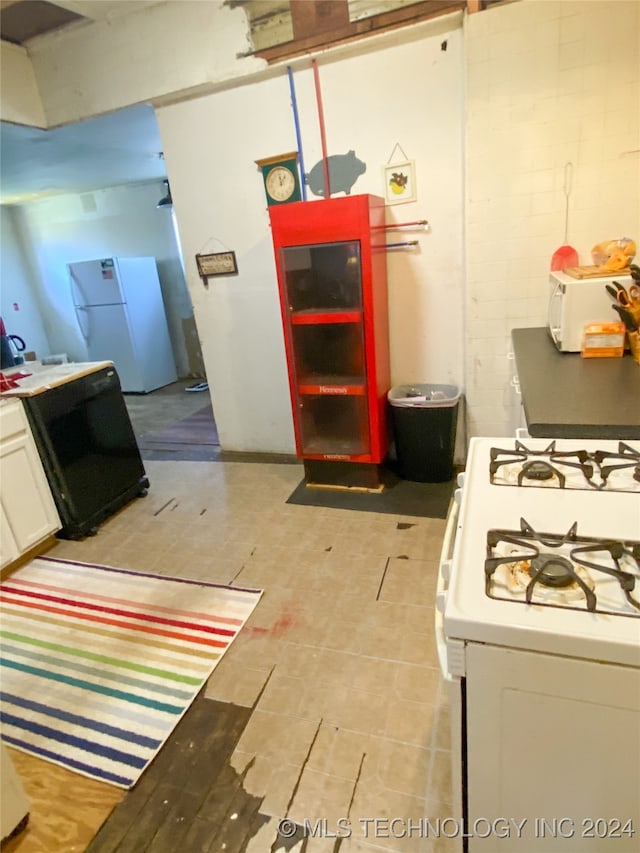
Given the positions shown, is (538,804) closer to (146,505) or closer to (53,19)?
(146,505)

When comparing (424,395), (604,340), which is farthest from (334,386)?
(604,340)

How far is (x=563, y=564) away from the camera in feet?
2.72

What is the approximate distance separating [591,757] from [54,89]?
4.29 metres

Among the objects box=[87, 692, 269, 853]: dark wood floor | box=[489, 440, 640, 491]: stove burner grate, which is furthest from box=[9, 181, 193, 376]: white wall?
box=[489, 440, 640, 491]: stove burner grate

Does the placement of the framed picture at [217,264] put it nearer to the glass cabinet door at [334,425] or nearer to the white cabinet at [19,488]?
the glass cabinet door at [334,425]

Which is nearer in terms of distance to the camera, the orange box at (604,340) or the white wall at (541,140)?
the orange box at (604,340)

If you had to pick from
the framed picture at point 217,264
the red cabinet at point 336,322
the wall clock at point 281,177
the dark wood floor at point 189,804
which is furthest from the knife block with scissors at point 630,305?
the framed picture at point 217,264

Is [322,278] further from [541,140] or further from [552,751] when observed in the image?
[552,751]

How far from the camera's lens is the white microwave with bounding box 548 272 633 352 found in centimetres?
189

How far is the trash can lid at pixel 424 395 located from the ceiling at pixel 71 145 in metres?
2.43

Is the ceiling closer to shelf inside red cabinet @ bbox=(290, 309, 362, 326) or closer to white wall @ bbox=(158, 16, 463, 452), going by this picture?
white wall @ bbox=(158, 16, 463, 452)

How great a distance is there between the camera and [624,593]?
77 centimetres

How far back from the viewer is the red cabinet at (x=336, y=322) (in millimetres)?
2479

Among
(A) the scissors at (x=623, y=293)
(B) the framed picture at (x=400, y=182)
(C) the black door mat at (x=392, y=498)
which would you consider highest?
(B) the framed picture at (x=400, y=182)
